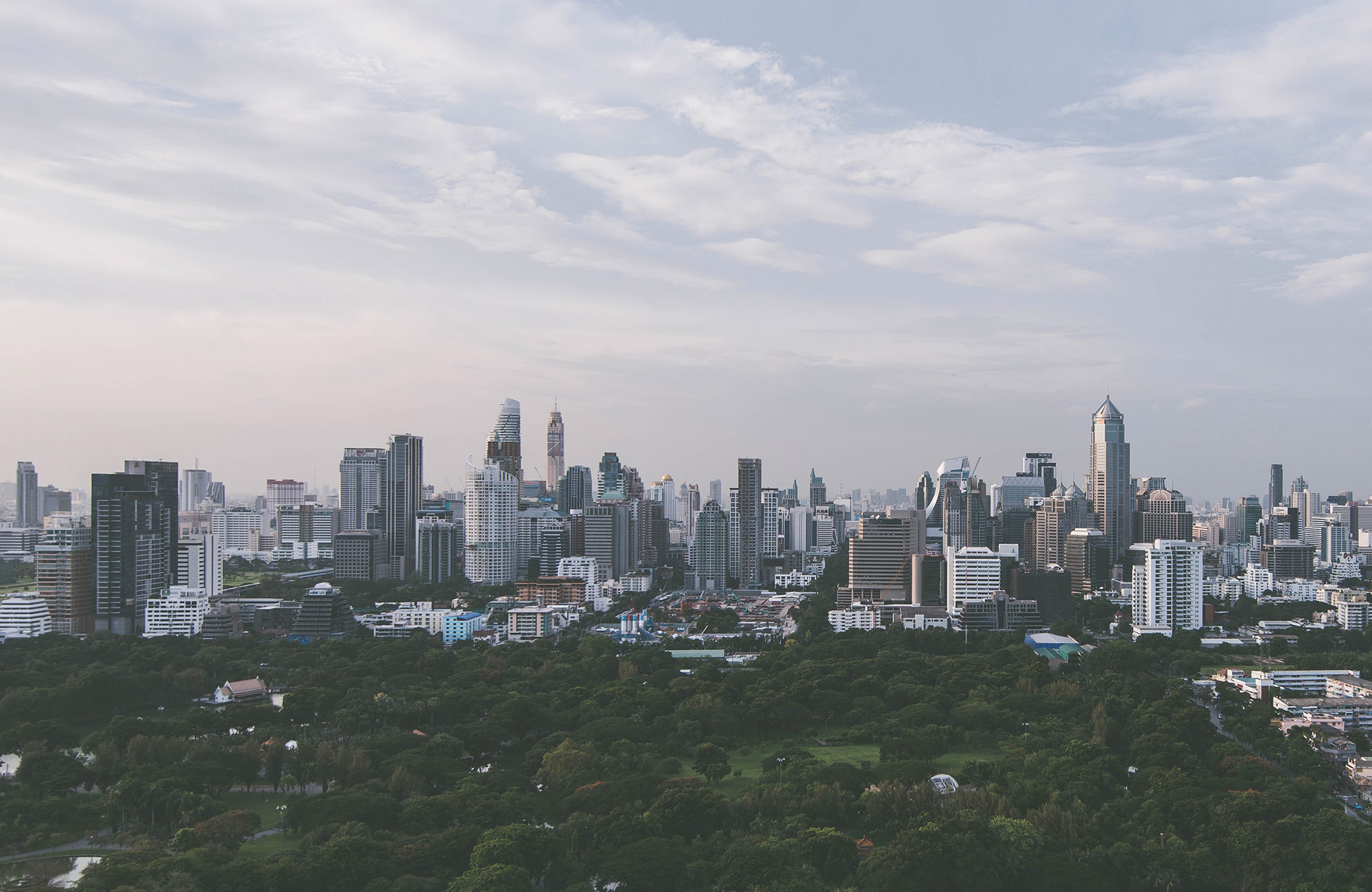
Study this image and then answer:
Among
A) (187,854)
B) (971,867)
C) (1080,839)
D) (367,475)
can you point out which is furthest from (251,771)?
(367,475)

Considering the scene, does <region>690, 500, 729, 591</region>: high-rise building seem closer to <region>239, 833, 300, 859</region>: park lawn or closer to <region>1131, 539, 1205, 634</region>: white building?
<region>1131, 539, 1205, 634</region>: white building

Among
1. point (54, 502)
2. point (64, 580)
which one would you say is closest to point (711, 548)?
point (64, 580)

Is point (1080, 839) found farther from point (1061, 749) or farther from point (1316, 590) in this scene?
point (1316, 590)

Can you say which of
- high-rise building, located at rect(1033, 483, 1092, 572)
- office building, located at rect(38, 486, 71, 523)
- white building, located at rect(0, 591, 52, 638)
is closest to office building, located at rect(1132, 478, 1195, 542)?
high-rise building, located at rect(1033, 483, 1092, 572)

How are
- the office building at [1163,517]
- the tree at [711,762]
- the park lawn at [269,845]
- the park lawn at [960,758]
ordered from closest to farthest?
the park lawn at [269,845] < the tree at [711,762] < the park lawn at [960,758] < the office building at [1163,517]

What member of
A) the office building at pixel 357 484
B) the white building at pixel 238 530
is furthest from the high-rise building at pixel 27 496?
the office building at pixel 357 484

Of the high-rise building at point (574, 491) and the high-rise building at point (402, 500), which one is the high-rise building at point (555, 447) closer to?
the high-rise building at point (574, 491)
